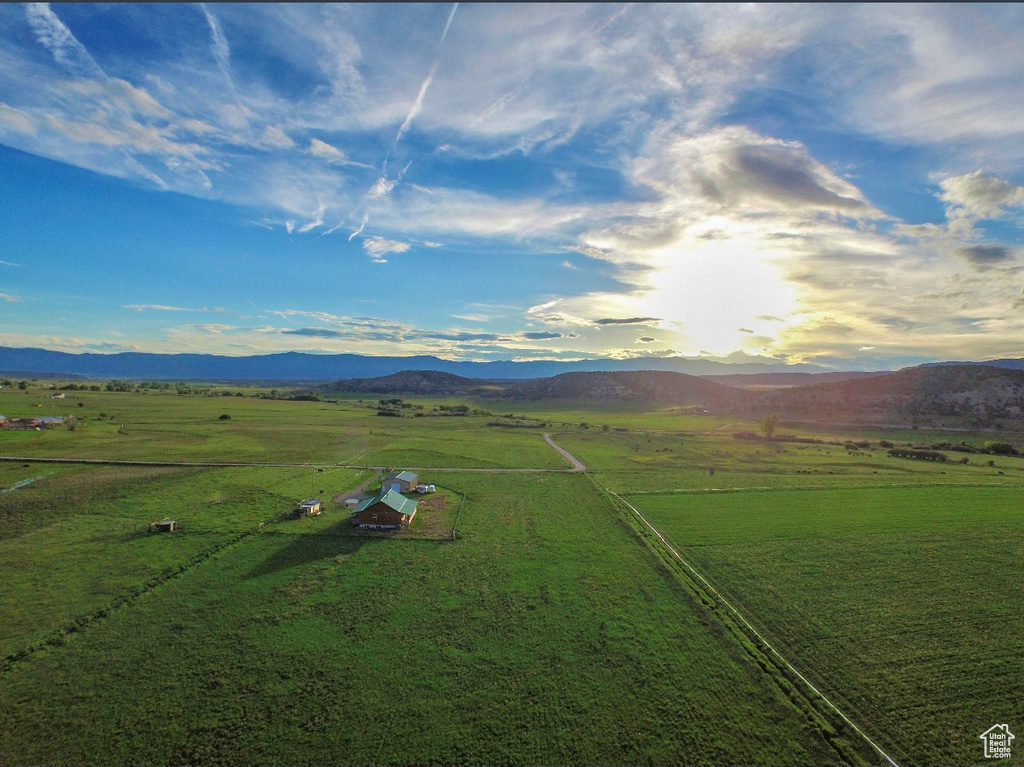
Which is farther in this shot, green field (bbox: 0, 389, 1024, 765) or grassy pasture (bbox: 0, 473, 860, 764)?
green field (bbox: 0, 389, 1024, 765)

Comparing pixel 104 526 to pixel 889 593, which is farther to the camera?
pixel 104 526

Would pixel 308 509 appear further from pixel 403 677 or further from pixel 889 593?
pixel 889 593

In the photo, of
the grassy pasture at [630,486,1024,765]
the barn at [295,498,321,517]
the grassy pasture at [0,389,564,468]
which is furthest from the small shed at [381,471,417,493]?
the grassy pasture at [630,486,1024,765]

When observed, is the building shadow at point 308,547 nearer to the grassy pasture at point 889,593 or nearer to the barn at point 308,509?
the barn at point 308,509

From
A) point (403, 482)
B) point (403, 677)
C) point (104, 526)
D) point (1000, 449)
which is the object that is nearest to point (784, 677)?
point (403, 677)

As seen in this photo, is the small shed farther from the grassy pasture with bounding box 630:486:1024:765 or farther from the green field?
the grassy pasture with bounding box 630:486:1024:765

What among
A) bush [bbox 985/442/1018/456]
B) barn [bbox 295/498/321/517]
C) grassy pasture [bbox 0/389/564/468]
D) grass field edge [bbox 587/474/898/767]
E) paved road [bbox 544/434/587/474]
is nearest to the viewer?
grass field edge [bbox 587/474/898/767]
